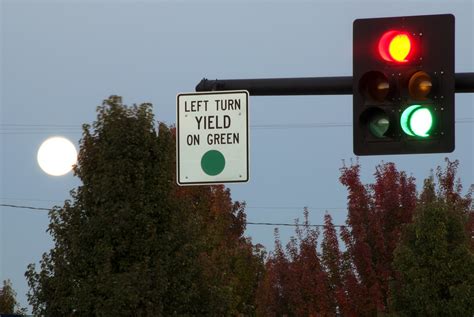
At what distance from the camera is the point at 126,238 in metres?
23.0

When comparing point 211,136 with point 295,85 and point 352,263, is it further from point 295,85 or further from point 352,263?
point 352,263

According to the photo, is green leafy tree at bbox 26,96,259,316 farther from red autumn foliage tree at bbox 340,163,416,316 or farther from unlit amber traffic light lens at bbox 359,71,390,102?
unlit amber traffic light lens at bbox 359,71,390,102

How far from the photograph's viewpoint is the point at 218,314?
23797mm

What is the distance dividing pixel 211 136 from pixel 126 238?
12.8 meters

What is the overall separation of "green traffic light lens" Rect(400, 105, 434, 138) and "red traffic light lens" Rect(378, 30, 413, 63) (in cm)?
41

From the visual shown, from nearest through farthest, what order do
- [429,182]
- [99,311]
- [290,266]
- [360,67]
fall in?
[360,67] → [99,311] → [429,182] → [290,266]

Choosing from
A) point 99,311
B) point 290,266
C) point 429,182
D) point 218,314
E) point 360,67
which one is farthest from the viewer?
point 290,266

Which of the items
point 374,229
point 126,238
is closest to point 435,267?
A: point 374,229

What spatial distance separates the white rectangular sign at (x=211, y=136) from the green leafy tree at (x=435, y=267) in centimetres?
1835

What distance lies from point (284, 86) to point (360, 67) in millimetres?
856

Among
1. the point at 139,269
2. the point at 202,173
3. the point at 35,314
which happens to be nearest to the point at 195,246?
the point at 139,269

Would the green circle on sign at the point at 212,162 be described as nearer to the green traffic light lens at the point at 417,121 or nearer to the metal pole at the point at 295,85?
the metal pole at the point at 295,85

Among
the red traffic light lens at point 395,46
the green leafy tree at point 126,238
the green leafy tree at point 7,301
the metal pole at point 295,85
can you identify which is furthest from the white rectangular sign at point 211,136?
the green leafy tree at point 7,301

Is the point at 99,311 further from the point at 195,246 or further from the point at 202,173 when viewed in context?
the point at 202,173
